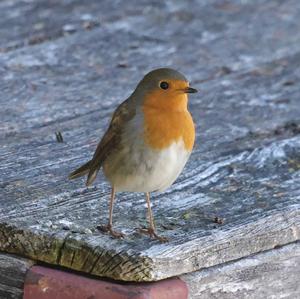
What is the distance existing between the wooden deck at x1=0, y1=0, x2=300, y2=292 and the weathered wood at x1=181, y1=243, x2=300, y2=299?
1.2 inches

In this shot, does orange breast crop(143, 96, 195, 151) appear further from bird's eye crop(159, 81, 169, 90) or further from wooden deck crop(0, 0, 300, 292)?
wooden deck crop(0, 0, 300, 292)

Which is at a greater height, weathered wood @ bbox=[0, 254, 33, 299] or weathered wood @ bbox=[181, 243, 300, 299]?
weathered wood @ bbox=[0, 254, 33, 299]

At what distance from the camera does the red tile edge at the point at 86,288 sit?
9.03ft

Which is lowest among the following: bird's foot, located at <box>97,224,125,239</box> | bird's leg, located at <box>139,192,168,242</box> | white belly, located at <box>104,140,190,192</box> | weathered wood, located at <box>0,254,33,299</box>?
weathered wood, located at <box>0,254,33,299</box>

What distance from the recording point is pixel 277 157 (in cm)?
374

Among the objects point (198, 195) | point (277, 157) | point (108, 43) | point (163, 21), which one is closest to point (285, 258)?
point (198, 195)

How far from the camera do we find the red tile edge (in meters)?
2.75

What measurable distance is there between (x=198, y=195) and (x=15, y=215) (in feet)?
2.14

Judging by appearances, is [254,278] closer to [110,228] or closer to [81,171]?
[110,228]

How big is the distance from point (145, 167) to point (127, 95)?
4.10 ft

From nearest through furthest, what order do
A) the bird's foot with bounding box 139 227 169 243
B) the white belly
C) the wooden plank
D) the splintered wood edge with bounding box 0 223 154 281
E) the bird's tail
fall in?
the splintered wood edge with bounding box 0 223 154 281
the bird's foot with bounding box 139 227 169 243
the white belly
the bird's tail
the wooden plank

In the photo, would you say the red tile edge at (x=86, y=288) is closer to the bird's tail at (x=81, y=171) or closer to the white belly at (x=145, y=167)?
the white belly at (x=145, y=167)

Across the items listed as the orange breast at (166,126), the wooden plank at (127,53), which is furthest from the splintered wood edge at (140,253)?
the wooden plank at (127,53)

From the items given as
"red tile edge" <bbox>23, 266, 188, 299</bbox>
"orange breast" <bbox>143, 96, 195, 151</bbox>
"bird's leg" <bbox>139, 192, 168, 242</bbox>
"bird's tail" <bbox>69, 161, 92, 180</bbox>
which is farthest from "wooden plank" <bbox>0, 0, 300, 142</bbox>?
"red tile edge" <bbox>23, 266, 188, 299</bbox>
